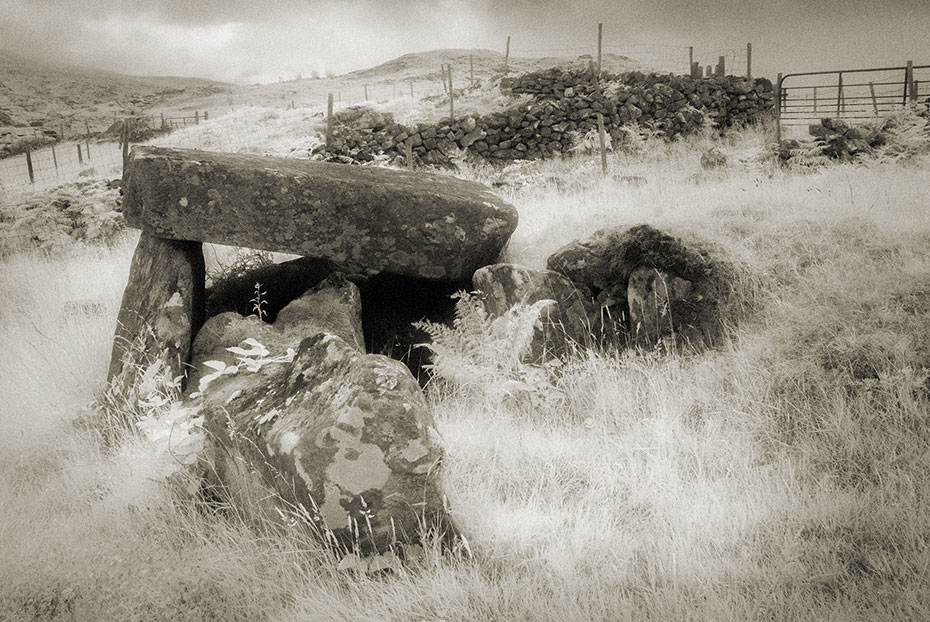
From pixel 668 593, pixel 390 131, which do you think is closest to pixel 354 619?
pixel 668 593

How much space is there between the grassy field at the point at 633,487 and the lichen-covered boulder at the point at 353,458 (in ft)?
0.56

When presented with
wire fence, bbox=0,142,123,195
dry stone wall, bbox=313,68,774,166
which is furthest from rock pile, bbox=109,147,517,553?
wire fence, bbox=0,142,123,195

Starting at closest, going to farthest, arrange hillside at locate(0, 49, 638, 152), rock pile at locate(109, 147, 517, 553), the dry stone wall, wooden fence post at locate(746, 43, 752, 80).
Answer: rock pile at locate(109, 147, 517, 553)
the dry stone wall
wooden fence post at locate(746, 43, 752, 80)
hillside at locate(0, 49, 638, 152)

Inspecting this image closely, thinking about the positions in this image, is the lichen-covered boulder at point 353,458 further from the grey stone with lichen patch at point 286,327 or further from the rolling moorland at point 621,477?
the grey stone with lichen patch at point 286,327

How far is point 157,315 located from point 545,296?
310 cm

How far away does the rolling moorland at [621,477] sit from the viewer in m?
2.53

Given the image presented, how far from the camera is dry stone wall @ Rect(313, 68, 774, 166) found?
16797 mm

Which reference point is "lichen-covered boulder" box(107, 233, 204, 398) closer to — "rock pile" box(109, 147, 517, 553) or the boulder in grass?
"rock pile" box(109, 147, 517, 553)

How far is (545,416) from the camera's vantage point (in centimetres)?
418

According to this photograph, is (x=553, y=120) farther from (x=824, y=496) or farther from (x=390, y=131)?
(x=824, y=496)

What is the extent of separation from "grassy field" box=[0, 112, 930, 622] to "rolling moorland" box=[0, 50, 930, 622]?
14mm

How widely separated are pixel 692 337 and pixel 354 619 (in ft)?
10.9

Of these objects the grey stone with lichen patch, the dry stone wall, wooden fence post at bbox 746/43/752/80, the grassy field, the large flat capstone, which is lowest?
the grassy field

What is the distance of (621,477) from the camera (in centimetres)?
336
